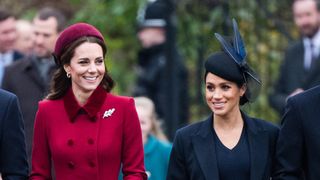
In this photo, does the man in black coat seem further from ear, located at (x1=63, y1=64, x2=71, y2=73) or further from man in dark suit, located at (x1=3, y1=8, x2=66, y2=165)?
ear, located at (x1=63, y1=64, x2=71, y2=73)

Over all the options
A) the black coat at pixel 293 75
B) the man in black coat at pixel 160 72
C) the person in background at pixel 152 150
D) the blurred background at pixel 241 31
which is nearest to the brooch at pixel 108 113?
the person in background at pixel 152 150

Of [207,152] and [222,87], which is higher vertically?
[222,87]

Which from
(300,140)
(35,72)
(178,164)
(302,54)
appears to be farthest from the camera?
(302,54)

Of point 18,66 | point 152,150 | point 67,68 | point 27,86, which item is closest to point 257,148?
point 67,68

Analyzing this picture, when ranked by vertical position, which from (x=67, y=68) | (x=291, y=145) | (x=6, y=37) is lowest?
(x=291, y=145)

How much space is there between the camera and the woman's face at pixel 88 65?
7691 millimetres

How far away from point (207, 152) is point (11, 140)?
4.02 ft

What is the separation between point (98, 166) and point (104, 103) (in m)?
0.42

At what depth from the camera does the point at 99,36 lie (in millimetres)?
7781

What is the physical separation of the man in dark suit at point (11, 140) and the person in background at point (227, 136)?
97cm

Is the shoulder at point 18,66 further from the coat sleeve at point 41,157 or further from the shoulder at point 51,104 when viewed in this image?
the coat sleeve at point 41,157

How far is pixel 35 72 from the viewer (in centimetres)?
1059

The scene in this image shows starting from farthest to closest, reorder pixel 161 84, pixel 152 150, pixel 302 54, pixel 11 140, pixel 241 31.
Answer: pixel 161 84 < pixel 241 31 < pixel 302 54 < pixel 152 150 < pixel 11 140

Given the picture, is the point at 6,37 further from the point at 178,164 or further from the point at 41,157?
the point at 178,164
